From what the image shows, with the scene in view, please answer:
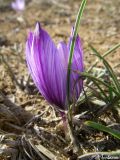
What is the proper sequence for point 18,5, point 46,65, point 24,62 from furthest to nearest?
point 18,5
point 24,62
point 46,65

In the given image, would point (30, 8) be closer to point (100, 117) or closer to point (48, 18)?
point (48, 18)

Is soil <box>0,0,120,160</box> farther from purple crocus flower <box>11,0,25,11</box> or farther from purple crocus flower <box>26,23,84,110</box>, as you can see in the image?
purple crocus flower <box>26,23,84,110</box>

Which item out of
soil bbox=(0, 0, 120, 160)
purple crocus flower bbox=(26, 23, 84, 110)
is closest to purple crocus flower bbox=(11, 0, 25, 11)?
soil bbox=(0, 0, 120, 160)

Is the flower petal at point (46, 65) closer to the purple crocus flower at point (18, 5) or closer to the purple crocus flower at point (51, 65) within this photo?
the purple crocus flower at point (51, 65)

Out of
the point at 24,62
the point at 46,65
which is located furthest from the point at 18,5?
the point at 46,65

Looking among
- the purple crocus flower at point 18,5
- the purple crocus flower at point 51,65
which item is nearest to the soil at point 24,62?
the purple crocus flower at point 18,5

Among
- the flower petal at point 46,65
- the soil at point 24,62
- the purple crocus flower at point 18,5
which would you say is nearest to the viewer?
the flower petal at point 46,65

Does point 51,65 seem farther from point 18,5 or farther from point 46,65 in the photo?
point 18,5
